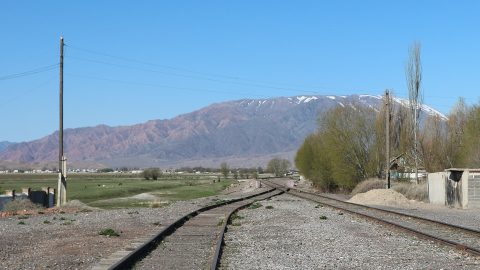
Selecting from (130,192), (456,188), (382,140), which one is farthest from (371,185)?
(130,192)

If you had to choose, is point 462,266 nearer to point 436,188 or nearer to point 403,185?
point 436,188

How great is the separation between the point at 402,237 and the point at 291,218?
988 centimetres

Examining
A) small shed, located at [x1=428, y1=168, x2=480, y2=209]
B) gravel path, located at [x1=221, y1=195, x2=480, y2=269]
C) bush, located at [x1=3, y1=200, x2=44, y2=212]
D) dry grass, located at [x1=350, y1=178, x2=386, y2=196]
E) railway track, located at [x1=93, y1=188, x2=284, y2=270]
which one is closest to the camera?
railway track, located at [x1=93, y1=188, x2=284, y2=270]

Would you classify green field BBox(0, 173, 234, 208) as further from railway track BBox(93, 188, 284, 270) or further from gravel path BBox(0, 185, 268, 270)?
railway track BBox(93, 188, 284, 270)

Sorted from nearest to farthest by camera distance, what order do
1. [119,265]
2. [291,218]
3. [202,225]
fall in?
[119,265], [202,225], [291,218]

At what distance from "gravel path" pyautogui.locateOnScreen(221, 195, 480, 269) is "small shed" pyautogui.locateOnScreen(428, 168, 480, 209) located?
1620 cm

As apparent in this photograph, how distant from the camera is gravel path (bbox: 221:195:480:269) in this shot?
1420cm

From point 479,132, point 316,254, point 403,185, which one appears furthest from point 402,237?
point 479,132

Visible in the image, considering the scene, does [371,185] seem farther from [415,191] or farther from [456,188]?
[456,188]

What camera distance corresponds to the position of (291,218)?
2927 centimetres

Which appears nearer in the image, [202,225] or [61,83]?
[202,225]

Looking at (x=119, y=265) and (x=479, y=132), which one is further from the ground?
(x=479, y=132)

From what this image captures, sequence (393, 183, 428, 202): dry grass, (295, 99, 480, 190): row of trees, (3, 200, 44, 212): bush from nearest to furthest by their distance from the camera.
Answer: (3, 200, 44, 212): bush → (393, 183, 428, 202): dry grass → (295, 99, 480, 190): row of trees

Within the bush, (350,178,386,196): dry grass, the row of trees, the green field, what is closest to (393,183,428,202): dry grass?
(350,178,386,196): dry grass
